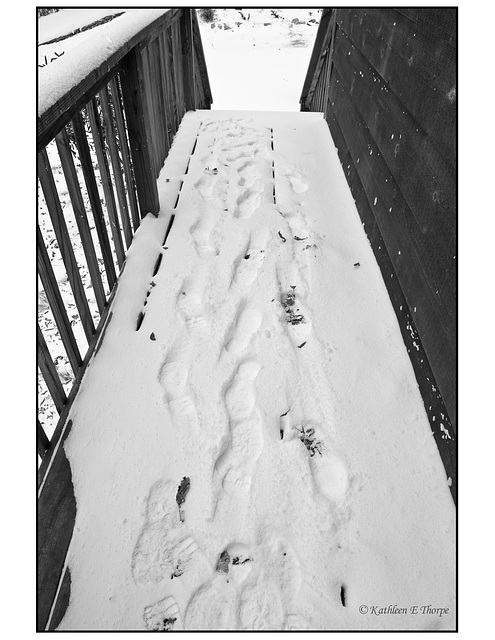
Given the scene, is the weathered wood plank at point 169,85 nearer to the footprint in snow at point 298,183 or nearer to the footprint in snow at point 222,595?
the footprint in snow at point 298,183

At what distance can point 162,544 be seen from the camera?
103 centimetres

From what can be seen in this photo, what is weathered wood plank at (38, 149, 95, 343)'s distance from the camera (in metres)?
1.07

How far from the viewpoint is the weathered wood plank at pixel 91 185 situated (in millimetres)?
1266

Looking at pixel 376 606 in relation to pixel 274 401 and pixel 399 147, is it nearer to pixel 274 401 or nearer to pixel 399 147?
pixel 274 401

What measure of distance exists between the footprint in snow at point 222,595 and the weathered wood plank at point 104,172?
1.25 meters

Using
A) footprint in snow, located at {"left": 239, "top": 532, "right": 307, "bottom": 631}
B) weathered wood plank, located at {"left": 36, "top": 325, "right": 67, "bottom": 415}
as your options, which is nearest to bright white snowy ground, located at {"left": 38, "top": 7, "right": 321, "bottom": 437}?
weathered wood plank, located at {"left": 36, "top": 325, "right": 67, "bottom": 415}

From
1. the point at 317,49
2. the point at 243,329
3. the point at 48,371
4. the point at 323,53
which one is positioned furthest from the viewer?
the point at 317,49

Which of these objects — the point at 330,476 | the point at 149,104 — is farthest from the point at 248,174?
the point at 330,476

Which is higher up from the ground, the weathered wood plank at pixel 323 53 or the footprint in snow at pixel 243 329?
the weathered wood plank at pixel 323 53

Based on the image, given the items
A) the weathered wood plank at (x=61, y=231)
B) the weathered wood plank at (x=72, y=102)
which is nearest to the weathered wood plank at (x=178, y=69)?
the weathered wood plank at (x=72, y=102)

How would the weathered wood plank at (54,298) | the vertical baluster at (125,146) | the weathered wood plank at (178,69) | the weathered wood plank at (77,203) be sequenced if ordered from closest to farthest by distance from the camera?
the weathered wood plank at (54,298) → the weathered wood plank at (77,203) → the vertical baluster at (125,146) → the weathered wood plank at (178,69)

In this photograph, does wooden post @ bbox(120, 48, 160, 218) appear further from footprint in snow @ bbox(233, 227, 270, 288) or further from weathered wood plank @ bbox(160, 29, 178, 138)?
weathered wood plank @ bbox(160, 29, 178, 138)

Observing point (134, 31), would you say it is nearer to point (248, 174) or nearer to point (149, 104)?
point (149, 104)

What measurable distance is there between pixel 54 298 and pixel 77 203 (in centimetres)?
33
